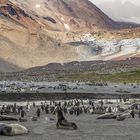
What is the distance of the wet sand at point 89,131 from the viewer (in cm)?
3997

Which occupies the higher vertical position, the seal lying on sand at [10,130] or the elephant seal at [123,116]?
the elephant seal at [123,116]

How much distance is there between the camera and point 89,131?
4469 cm

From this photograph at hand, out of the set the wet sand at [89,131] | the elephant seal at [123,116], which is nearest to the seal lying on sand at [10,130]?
the wet sand at [89,131]

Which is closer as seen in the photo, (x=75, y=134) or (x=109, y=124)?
(x=75, y=134)

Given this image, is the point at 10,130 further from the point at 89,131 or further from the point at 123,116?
the point at 123,116

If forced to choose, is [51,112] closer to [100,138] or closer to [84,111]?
[84,111]

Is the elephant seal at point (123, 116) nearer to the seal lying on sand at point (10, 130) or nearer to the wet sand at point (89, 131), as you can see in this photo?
the wet sand at point (89, 131)

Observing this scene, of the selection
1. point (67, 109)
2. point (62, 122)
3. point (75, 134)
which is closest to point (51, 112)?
point (67, 109)

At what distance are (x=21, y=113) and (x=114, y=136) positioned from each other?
21.6 meters

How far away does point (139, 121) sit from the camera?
5412 centimetres

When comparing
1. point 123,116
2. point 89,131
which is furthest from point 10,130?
point 123,116

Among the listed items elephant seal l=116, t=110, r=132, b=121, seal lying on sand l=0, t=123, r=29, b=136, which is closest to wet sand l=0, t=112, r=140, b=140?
seal lying on sand l=0, t=123, r=29, b=136

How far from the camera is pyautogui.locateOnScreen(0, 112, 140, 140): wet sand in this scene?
3997 centimetres

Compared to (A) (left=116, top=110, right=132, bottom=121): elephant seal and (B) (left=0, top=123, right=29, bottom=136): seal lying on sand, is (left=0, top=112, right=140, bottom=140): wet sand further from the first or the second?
(A) (left=116, top=110, right=132, bottom=121): elephant seal
